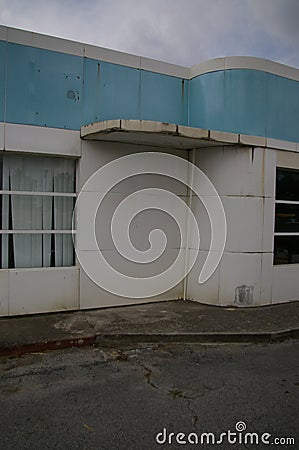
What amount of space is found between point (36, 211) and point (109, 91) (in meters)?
2.58

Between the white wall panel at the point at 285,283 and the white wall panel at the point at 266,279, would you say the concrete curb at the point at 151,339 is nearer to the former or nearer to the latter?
the white wall panel at the point at 266,279

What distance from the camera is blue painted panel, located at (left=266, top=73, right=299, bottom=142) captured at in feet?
26.8

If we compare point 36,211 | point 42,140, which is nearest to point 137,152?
point 42,140

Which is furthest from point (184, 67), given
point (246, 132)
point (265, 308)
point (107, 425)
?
point (107, 425)

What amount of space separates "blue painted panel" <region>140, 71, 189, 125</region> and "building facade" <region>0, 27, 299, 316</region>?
21 mm

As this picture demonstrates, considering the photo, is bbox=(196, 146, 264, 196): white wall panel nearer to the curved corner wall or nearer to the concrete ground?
the curved corner wall

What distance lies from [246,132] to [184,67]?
1.87 metres

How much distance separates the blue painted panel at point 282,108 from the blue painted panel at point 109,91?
2672 millimetres

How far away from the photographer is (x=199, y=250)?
8.34 m

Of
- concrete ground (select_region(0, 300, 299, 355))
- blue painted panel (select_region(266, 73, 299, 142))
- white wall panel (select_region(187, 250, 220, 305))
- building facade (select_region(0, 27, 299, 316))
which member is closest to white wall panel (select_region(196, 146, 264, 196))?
building facade (select_region(0, 27, 299, 316))

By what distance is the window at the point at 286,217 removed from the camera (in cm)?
849

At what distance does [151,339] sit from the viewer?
611 centimetres

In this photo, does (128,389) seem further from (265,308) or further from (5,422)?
(265,308)

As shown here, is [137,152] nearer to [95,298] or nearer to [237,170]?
[237,170]
